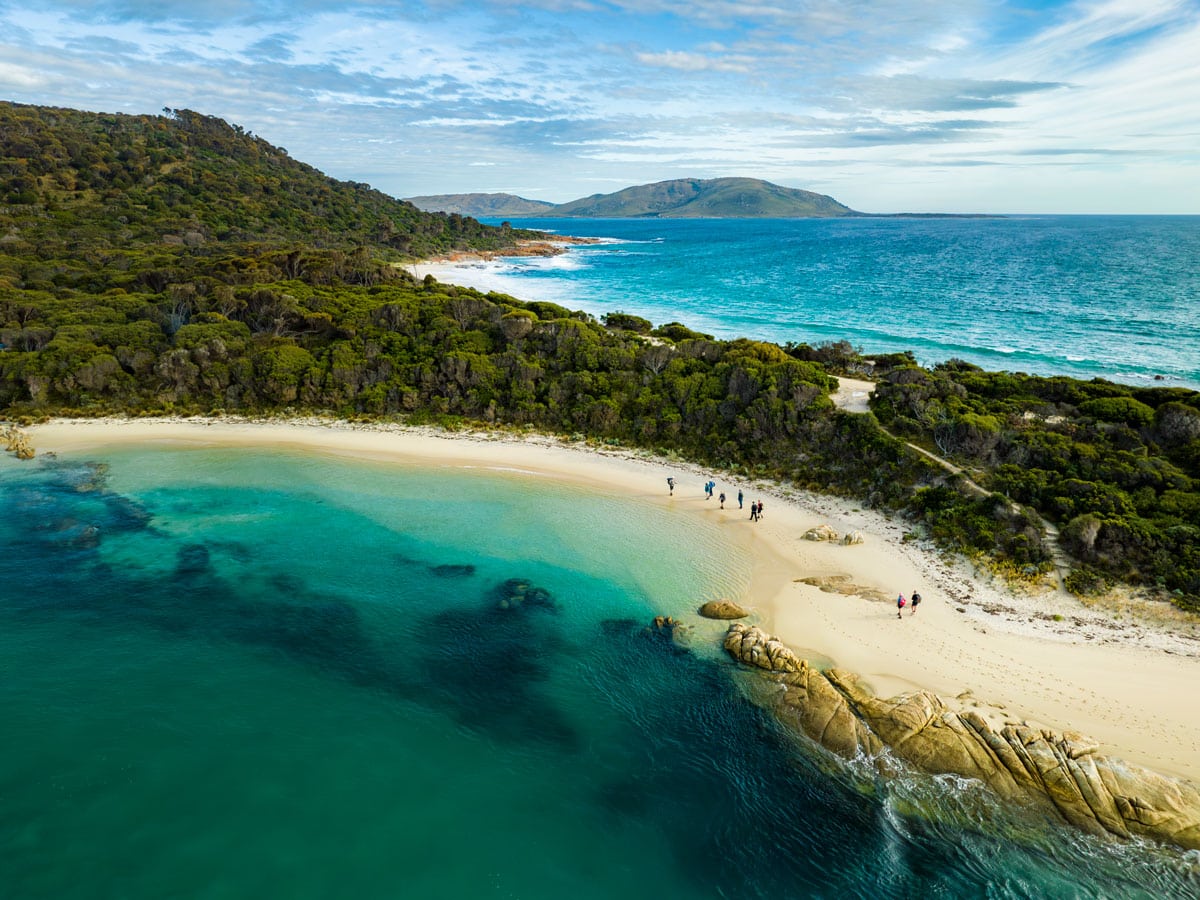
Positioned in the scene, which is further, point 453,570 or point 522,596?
point 453,570

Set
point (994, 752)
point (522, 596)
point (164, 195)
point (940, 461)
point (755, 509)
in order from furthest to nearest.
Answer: point (164, 195) < point (940, 461) < point (755, 509) < point (522, 596) < point (994, 752)

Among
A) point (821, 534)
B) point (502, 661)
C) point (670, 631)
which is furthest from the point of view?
point (821, 534)

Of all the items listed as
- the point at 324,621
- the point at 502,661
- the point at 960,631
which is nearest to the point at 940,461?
the point at 960,631

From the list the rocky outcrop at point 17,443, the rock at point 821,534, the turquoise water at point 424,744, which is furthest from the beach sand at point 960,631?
the rocky outcrop at point 17,443

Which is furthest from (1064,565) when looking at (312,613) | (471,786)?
(312,613)

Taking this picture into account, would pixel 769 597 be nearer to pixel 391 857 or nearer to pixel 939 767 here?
pixel 939 767

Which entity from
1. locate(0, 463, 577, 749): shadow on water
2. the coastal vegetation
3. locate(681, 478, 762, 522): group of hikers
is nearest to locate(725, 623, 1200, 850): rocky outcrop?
locate(0, 463, 577, 749): shadow on water

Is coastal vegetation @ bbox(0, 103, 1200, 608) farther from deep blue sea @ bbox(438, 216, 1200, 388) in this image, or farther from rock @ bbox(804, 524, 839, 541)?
deep blue sea @ bbox(438, 216, 1200, 388)

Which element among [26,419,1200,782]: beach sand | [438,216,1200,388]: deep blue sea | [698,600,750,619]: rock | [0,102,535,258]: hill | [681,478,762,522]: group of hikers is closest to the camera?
[26,419,1200,782]: beach sand

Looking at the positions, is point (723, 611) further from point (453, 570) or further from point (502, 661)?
point (453, 570)
